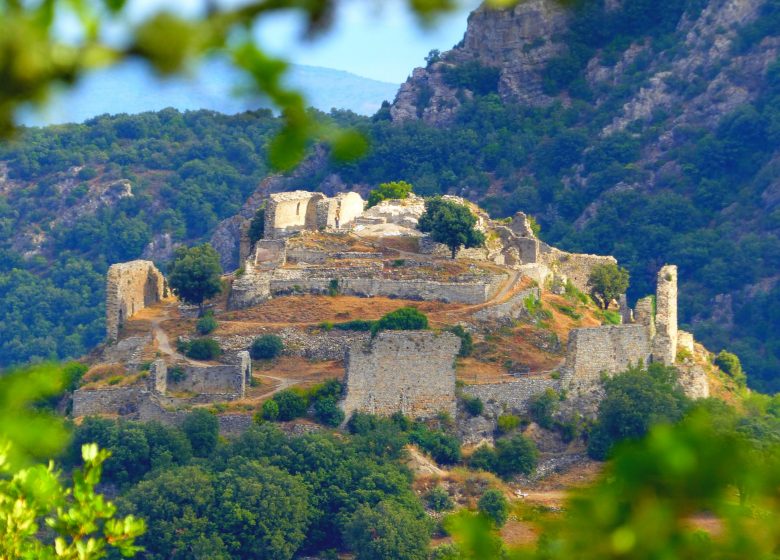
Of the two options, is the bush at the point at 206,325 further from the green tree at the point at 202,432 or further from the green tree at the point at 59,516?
the green tree at the point at 59,516

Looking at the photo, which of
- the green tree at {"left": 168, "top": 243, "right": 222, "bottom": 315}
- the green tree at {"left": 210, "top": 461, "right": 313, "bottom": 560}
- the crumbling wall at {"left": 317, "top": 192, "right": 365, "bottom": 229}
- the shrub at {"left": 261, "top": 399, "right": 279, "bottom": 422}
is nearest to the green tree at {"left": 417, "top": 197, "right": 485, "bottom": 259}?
the crumbling wall at {"left": 317, "top": 192, "right": 365, "bottom": 229}

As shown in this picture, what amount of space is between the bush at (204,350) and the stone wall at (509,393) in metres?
6.92

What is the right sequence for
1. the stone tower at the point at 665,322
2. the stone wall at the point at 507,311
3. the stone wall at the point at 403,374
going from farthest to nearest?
the stone wall at the point at 507,311
the stone tower at the point at 665,322
the stone wall at the point at 403,374

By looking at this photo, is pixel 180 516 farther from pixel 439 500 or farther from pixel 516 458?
pixel 516 458

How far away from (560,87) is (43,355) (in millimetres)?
42322

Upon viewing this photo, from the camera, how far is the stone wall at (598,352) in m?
41.6

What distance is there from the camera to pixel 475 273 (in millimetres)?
46906

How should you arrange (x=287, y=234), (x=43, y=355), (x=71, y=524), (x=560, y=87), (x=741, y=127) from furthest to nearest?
1. (x=560, y=87)
2. (x=741, y=127)
3. (x=43, y=355)
4. (x=287, y=234)
5. (x=71, y=524)

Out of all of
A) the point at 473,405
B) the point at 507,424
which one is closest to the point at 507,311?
the point at 473,405

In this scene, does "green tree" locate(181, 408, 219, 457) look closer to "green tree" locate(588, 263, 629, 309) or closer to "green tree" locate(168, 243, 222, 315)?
"green tree" locate(168, 243, 222, 315)

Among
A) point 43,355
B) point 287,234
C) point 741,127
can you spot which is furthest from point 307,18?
point 741,127

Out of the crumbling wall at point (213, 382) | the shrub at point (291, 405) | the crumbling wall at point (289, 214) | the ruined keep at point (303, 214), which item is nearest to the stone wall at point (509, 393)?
the shrub at point (291, 405)

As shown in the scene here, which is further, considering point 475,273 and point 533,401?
point 475,273

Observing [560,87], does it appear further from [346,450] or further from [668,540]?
[668,540]
